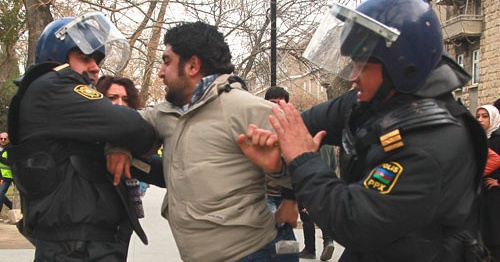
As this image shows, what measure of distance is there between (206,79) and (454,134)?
3.81 ft

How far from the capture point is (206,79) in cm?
250

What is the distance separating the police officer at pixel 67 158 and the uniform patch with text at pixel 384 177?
3.89 ft

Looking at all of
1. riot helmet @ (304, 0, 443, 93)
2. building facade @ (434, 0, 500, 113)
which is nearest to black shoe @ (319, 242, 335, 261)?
riot helmet @ (304, 0, 443, 93)

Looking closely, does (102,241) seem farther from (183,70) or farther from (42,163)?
(183,70)

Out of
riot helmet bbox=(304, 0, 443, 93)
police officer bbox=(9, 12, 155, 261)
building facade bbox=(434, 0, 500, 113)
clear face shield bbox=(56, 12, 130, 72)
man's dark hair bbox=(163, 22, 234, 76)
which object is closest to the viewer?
riot helmet bbox=(304, 0, 443, 93)

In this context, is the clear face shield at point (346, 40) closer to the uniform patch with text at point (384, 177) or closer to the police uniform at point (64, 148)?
the uniform patch with text at point (384, 177)

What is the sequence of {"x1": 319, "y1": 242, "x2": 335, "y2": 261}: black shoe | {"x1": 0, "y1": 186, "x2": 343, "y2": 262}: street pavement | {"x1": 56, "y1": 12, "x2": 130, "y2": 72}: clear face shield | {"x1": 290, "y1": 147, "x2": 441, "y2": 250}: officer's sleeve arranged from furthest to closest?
1. {"x1": 0, "y1": 186, "x2": 343, "y2": 262}: street pavement
2. {"x1": 319, "y1": 242, "x2": 335, "y2": 261}: black shoe
3. {"x1": 56, "y1": 12, "x2": 130, "y2": 72}: clear face shield
4. {"x1": 290, "y1": 147, "x2": 441, "y2": 250}: officer's sleeve

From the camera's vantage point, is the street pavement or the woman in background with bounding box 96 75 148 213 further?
the street pavement

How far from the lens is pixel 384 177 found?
66.7 inches

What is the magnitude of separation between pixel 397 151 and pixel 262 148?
2.00ft

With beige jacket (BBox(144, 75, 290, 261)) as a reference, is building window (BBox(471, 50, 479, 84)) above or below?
below

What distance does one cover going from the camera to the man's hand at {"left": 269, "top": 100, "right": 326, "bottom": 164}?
188cm

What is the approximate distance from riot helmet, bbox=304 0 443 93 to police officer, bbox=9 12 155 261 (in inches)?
43.4

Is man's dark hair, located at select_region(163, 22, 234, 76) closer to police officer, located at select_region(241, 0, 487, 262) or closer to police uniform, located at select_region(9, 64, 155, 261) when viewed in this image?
police uniform, located at select_region(9, 64, 155, 261)
